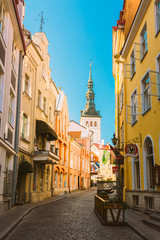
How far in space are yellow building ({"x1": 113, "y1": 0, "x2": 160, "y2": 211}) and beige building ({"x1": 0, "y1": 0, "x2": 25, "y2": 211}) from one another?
5.95m

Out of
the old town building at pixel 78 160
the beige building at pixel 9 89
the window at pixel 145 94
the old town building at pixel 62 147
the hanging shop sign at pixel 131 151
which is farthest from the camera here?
the old town building at pixel 78 160

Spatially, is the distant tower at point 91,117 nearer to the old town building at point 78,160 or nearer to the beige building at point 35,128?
the old town building at point 78,160

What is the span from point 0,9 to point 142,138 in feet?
27.8

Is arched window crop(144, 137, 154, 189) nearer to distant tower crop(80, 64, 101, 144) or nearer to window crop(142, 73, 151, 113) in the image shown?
window crop(142, 73, 151, 113)

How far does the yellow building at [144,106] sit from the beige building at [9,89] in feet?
19.5

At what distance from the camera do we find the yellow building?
1166cm

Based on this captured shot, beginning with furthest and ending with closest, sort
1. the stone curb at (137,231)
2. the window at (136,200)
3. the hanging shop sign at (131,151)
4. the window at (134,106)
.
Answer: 1. the window at (134,106)
2. the window at (136,200)
3. the hanging shop sign at (131,151)
4. the stone curb at (137,231)

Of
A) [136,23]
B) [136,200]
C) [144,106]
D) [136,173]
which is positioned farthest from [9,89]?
[136,200]

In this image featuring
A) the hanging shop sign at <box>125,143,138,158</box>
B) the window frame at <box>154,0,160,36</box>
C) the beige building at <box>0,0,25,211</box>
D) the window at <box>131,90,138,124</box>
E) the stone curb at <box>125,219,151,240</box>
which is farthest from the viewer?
the window at <box>131,90,138,124</box>

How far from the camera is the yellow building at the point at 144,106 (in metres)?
11.7

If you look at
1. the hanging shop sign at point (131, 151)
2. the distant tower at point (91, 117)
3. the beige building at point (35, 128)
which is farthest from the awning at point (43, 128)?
the distant tower at point (91, 117)

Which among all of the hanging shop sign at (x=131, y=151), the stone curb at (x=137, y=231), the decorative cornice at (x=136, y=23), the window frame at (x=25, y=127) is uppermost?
the decorative cornice at (x=136, y=23)

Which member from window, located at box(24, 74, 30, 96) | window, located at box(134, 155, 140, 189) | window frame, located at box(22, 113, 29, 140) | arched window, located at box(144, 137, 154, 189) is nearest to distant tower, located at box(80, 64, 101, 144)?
window, located at box(24, 74, 30, 96)

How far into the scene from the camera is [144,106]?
13.9m
